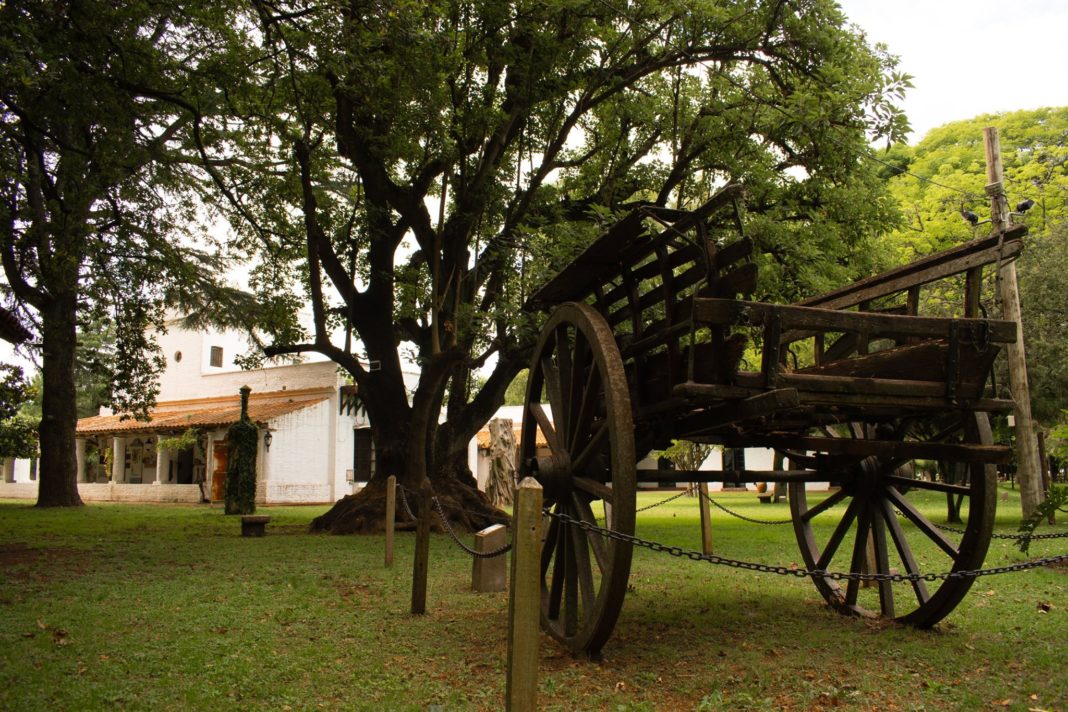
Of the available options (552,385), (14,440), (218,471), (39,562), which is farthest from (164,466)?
(552,385)

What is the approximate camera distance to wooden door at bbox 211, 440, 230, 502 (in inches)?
1084

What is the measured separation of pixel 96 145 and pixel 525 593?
9935 mm

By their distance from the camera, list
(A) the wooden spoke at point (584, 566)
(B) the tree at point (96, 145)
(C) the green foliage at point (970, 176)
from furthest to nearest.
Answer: (C) the green foliage at point (970, 176) → (B) the tree at point (96, 145) → (A) the wooden spoke at point (584, 566)

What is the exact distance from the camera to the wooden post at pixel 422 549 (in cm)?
702

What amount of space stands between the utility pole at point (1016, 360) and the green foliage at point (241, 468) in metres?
16.3

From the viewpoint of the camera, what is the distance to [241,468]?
68.7 ft

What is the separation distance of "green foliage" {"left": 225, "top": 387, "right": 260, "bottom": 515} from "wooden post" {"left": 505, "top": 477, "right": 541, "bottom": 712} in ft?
59.9

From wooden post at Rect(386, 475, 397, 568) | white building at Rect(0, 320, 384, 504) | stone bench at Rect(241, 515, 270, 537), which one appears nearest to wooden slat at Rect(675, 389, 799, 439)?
wooden post at Rect(386, 475, 397, 568)

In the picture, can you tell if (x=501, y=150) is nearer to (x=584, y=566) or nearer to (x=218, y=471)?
(x=584, y=566)

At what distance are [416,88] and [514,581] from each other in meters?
8.44

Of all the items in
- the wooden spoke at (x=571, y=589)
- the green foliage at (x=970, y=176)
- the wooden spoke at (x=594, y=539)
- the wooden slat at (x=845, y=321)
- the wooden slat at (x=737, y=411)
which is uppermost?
the green foliage at (x=970, y=176)

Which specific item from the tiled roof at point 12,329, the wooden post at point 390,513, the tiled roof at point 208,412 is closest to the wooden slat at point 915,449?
the wooden post at point 390,513

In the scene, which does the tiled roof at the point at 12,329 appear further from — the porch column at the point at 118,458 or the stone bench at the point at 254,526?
the porch column at the point at 118,458

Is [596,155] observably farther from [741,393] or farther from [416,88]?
[741,393]
